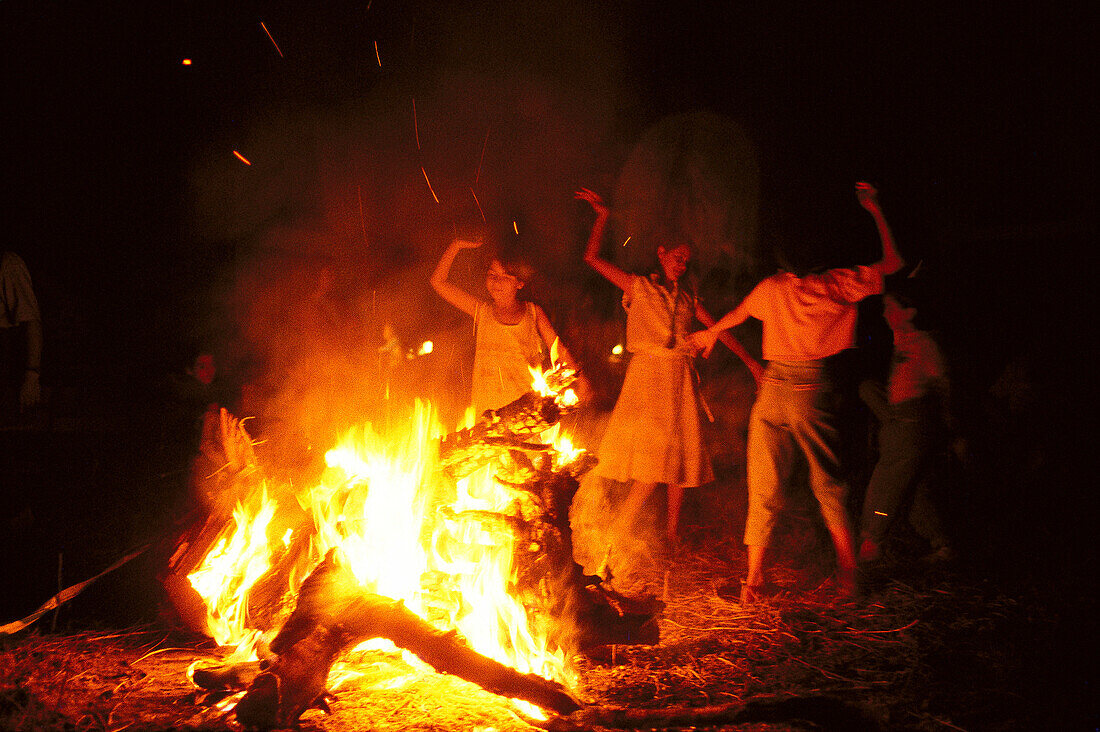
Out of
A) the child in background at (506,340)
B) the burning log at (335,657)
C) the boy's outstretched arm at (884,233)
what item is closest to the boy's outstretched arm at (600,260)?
the child in background at (506,340)

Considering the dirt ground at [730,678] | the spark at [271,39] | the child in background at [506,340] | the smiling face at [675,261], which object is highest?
the spark at [271,39]

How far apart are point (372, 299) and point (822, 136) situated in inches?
210

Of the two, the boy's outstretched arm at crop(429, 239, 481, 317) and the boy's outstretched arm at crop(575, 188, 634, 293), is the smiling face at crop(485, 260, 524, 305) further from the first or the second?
the boy's outstretched arm at crop(575, 188, 634, 293)

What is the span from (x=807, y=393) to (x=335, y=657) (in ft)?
10.3

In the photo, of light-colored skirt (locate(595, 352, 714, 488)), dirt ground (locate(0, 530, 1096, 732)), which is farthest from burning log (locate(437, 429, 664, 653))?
light-colored skirt (locate(595, 352, 714, 488))

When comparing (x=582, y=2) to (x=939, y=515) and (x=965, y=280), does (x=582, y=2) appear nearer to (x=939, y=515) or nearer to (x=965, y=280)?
(x=965, y=280)

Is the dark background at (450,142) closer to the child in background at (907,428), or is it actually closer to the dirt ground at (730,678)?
the child in background at (907,428)

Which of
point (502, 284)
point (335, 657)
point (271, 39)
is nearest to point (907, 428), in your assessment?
point (502, 284)

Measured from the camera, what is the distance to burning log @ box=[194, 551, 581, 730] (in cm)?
280

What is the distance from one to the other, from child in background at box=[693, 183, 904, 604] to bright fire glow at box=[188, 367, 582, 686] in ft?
4.50

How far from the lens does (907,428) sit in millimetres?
4840

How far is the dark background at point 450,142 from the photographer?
275 inches

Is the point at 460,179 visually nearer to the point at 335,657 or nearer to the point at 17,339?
the point at 17,339

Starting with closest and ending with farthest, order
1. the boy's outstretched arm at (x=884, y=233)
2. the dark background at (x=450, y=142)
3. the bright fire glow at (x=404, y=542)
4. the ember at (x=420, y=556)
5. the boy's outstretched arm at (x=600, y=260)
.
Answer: the ember at (x=420, y=556), the bright fire glow at (x=404, y=542), the boy's outstretched arm at (x=884, y=233), the boy's outstretched arm at (x=600, y=260), the dark background at (x=450, y=142)
